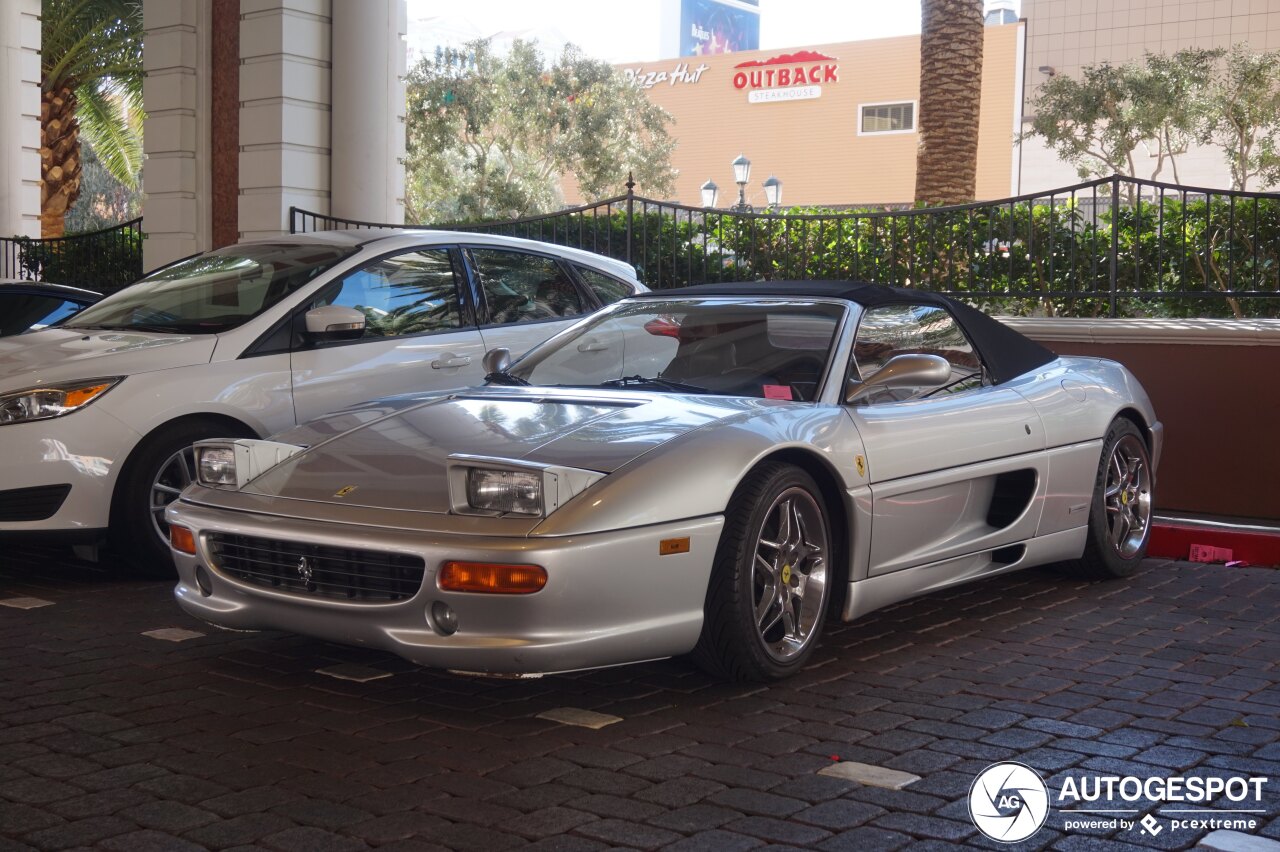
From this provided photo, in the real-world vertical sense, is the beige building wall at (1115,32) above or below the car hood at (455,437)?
above

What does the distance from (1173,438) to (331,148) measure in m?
8.85

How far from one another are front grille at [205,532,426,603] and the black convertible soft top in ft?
7.09

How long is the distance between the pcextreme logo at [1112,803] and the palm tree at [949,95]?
13250 millimetres

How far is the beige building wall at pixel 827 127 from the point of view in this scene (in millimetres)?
54250

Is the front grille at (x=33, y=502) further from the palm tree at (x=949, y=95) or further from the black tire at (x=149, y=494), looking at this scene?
the palm tree at (x=949, y=95)

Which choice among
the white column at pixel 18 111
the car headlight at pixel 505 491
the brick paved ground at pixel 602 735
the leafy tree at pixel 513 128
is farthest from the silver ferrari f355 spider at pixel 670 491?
the leafy tree at pixel 513 128

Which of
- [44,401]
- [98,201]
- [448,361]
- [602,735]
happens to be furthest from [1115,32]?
[602,735]

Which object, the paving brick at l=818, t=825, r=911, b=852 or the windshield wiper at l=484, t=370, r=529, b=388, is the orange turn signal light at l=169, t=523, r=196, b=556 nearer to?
the windshield wiper at l=484, t=370, r=529, b=388

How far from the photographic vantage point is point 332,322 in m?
6.38

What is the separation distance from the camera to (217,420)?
20.4 ft

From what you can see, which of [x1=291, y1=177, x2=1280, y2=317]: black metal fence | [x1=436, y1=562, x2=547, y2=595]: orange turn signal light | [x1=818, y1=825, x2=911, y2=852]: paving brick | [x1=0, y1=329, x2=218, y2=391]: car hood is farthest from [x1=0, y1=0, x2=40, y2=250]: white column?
[x1=818, y1=825, x2=911, y2=852]: paving brick

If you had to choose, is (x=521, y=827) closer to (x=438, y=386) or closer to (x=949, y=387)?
(x=949, y=387)

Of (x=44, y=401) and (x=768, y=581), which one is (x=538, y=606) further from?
(x=44, y=401)

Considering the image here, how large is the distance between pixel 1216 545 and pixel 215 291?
5470 millimetres
